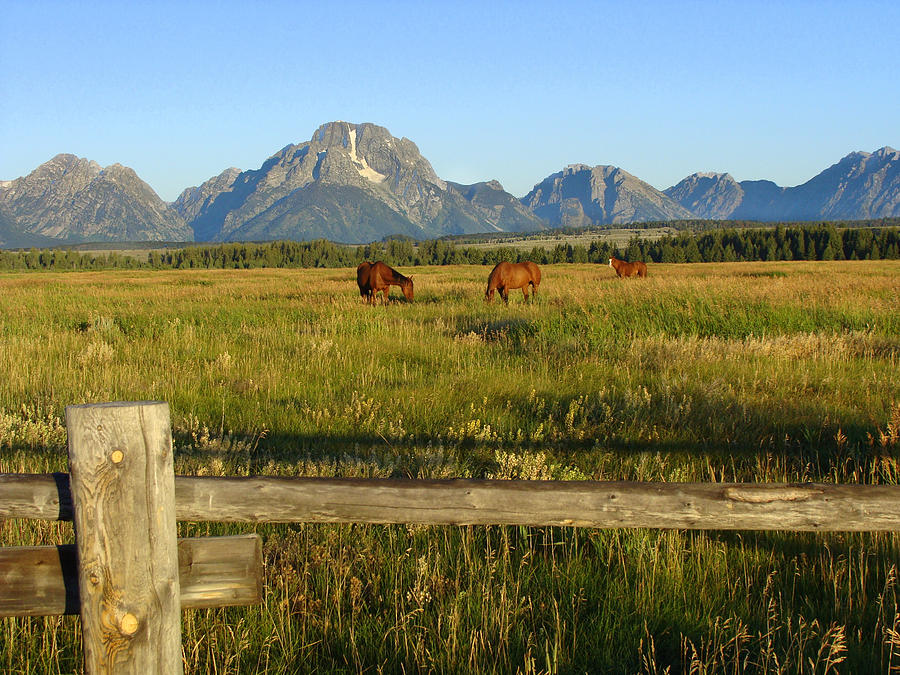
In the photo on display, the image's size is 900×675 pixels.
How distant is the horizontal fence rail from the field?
538 mm

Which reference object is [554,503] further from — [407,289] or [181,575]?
[407,289]

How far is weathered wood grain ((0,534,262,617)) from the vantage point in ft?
7.57

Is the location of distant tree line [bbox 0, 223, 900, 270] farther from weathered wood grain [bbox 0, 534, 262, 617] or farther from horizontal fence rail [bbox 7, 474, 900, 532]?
weathered wood grain [bbox 0, 534, 262, 617]

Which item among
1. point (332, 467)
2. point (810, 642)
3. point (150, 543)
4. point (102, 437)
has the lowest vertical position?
point (810, 642)

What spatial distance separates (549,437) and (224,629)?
3453 millimetres

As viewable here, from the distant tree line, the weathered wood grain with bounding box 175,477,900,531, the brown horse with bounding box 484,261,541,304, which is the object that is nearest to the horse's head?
the brown horse with bounding box 484,261,541,304

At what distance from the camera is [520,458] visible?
4.77 m

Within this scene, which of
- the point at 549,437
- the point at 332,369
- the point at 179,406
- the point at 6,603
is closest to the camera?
the point at 6,603

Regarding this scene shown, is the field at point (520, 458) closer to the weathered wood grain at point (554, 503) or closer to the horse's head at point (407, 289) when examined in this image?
the weathered wood grain at point (554, 503)

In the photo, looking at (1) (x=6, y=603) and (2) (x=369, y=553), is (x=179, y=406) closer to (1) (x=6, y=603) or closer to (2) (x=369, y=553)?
(2) (x=369, y=553)

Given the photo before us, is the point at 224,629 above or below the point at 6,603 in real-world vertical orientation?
below

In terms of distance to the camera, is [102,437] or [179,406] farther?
[179,406]

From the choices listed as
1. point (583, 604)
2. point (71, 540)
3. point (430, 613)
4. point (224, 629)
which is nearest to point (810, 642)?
point (583, 604)

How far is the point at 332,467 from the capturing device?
188 inches
